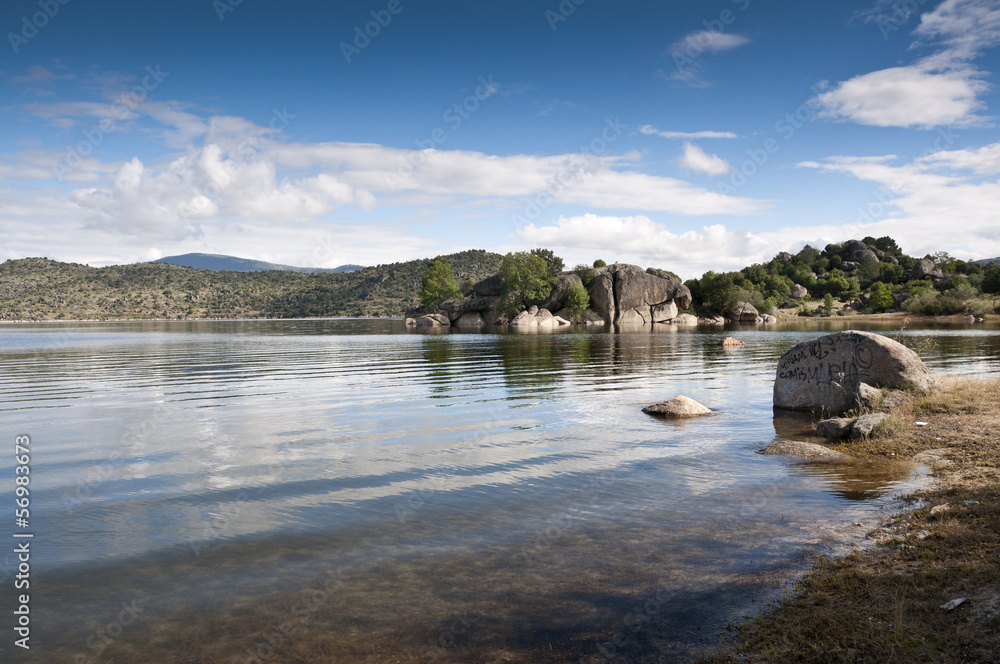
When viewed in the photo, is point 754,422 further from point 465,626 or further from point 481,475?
point 465,626

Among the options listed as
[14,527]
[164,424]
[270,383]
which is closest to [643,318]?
[270,383]

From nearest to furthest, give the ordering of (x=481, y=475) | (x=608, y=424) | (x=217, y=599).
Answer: (x=217, y=599) → (x=481, y=475) → (x=608, y=424)

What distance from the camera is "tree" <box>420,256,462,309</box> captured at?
129750mm

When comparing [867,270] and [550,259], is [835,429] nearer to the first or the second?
[550,259]

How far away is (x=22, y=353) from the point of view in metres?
45.3

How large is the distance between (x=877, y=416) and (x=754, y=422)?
354cm

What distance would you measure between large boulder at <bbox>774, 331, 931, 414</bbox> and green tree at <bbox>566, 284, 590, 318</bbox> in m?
92.8

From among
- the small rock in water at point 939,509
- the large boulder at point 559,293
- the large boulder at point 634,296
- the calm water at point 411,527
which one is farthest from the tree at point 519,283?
the small rock in water at point 939,509

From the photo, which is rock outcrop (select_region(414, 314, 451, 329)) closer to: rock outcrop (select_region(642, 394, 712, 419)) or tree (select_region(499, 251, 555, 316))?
tree (select_region(499, 251, 555, 316))

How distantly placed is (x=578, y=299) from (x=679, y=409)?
94.3 metres

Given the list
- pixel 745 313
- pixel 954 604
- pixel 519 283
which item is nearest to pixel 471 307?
pixel 519 283

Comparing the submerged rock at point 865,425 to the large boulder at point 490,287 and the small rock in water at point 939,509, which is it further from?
the large boulder at point 490,287

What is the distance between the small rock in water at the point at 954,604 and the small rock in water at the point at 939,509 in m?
3.31

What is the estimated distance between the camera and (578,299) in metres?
112
